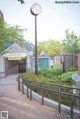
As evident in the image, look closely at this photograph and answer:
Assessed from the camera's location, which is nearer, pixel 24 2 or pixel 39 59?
pixel 24 2

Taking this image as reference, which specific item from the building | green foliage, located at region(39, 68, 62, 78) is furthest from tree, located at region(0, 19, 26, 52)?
green foliage, located at region(39, 68, 62, 78)

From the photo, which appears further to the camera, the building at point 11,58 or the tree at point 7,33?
the building at point 11,58

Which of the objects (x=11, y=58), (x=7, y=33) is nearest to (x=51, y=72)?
(x=11, y=58)

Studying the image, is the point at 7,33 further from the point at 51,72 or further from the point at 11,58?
the point at 51,72

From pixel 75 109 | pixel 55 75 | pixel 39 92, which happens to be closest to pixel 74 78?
pixel 75 109

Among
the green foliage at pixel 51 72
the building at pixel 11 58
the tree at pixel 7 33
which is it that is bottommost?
the green foliage at pixel 51 72

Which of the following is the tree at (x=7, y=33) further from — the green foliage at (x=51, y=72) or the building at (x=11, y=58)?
the green foliage at (x=51, y=72)

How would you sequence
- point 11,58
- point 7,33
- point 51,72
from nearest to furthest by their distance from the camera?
Answer: point 11,58, point 51,72, point 7,33

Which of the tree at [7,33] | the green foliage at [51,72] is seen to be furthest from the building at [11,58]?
the green foliage at [51,72]

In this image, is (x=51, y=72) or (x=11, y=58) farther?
(x=51, y=72)

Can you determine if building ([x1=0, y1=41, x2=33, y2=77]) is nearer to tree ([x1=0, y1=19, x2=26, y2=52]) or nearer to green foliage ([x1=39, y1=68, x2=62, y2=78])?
tree ([x1=0, y1=19, x2=26, y2=52])

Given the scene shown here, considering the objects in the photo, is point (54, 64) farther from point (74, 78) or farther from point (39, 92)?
point (74, 78)

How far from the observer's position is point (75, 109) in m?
3.38

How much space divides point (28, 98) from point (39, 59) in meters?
1.63
